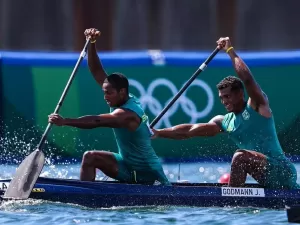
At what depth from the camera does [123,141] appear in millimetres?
10453

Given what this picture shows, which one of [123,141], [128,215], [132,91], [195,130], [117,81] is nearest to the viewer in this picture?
[128,215]

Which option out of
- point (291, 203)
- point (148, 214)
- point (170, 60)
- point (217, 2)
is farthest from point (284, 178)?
point (217, 2)

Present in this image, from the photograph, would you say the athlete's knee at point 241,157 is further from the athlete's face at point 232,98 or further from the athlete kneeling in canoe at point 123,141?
the athlete kneeling in canoe at point 123,141

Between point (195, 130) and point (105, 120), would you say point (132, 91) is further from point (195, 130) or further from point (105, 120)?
point (105, 120)

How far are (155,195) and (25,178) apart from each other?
1.23m

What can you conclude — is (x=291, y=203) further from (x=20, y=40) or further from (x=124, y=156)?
(x=20, y=40)

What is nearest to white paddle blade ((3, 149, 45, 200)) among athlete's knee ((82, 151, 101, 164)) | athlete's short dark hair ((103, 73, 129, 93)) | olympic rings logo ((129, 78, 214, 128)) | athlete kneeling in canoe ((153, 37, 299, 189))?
athlete's knee ((82, 151, 101, 164))

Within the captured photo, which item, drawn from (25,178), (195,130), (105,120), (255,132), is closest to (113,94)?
(105,120)

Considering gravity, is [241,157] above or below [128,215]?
above

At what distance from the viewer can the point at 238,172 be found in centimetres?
1001

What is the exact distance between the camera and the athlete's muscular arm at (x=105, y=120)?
Answer: 1013cm

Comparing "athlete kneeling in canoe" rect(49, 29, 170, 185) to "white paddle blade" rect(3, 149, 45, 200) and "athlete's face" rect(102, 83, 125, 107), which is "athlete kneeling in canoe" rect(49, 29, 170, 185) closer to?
"athlete's face" rect(102, 83, 125, 107)

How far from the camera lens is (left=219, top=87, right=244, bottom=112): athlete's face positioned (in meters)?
10.1

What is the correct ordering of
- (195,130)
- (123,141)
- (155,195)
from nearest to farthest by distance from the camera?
1. (155,195)
2. (123,141)
3. (195,130)
